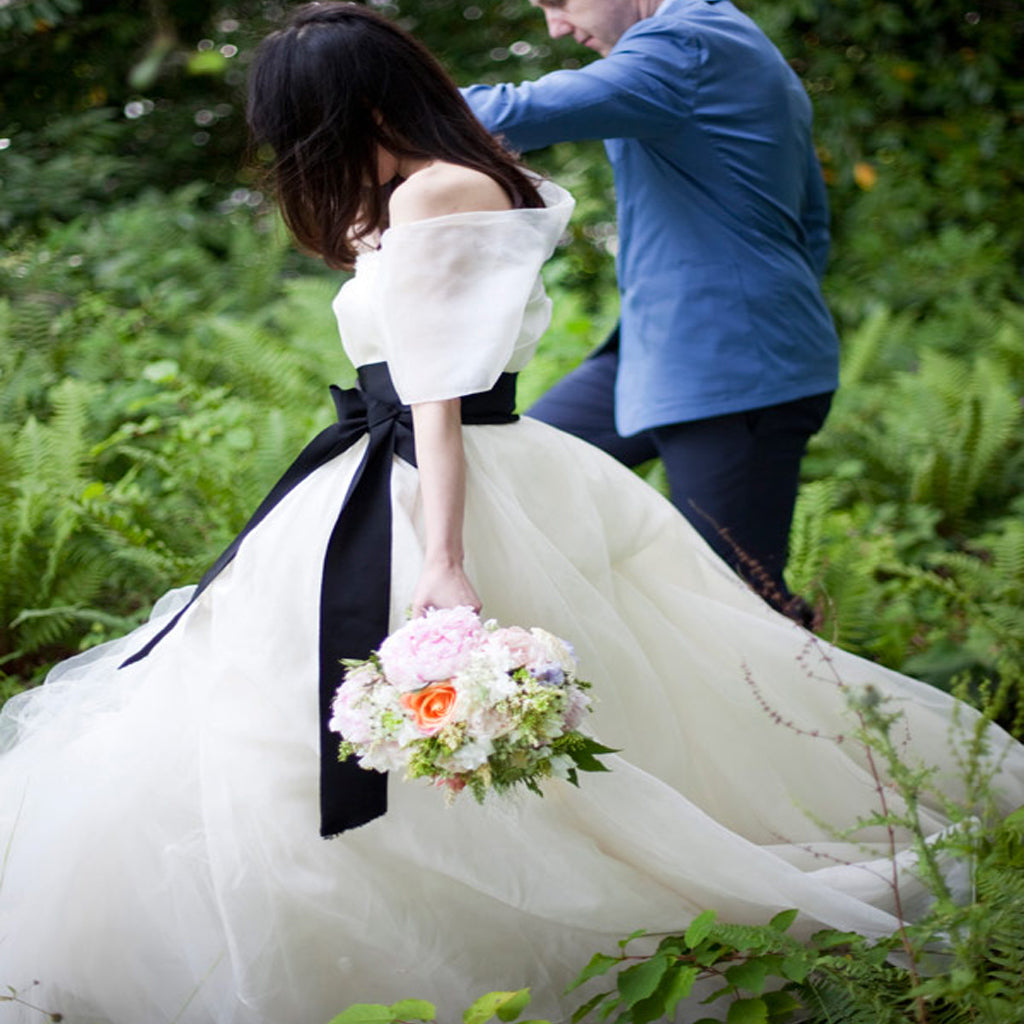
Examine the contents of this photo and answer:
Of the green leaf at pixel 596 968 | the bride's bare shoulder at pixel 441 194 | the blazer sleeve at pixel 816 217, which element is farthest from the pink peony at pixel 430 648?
the blazer sleeve at pixel 816 217

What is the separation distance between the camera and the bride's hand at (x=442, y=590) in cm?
197

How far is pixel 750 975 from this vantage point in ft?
6.38

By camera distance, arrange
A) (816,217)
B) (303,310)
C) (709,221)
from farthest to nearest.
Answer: (303,310)
(816,217)
(709,221)

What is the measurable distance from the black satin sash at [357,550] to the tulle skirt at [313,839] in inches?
1.3

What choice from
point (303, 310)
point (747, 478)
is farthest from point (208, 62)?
point (747, 478)

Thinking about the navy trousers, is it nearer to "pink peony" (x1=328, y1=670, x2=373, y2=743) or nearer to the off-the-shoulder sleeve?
the off-the-shoulder sleeve

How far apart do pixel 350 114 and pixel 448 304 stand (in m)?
0.38

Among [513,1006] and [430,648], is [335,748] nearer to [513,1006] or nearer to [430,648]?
[430,648]

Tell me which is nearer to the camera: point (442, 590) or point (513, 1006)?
point (513, 1006)

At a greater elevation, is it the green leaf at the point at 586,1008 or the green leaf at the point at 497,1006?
the green leaf at the point at 497,1006

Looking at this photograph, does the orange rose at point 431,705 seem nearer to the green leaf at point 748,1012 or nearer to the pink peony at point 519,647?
the pink peony at point 519,647

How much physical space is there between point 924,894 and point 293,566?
1338mm

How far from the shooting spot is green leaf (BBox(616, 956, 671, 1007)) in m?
1.92

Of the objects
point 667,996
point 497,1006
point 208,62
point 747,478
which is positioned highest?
point 208,62
